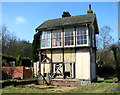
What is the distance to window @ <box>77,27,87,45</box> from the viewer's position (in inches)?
664

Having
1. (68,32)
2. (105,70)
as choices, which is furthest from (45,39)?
(105,70)

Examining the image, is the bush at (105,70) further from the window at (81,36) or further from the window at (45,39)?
the window at (45,39)

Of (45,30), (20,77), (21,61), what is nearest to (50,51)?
(45,30)

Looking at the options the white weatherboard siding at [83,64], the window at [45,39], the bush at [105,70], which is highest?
the window at [45,39]

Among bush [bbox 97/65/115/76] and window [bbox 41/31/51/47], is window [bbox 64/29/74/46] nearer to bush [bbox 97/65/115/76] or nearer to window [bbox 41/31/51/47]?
window [bbox 41/31/51/47]

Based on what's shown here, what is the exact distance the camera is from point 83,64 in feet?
54.5

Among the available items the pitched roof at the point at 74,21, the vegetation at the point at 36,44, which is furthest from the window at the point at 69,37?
the vegetation at the point at 36,44

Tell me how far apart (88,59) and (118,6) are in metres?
5.87

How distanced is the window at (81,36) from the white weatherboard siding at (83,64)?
33.6 inches

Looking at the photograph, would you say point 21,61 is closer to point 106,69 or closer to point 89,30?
point 106,69

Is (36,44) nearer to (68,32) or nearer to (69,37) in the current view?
(68,32)

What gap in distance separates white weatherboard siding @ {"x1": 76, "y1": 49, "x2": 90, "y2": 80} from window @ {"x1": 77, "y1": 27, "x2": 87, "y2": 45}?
0.85 m

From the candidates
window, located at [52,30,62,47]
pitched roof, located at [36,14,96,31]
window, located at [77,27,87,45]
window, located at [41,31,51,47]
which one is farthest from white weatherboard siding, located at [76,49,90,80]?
window, located at [41,31,51,47]

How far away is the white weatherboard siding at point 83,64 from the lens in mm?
16366
